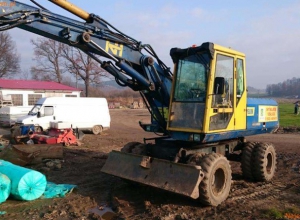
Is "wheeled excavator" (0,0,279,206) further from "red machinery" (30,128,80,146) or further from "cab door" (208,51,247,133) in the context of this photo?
"red machinery" (30,128,80,146)

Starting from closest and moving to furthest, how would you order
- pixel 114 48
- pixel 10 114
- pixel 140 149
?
pixel 114 48 < pixel 140 149 < pixel 10 114

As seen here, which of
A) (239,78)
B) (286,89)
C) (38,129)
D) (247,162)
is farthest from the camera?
(286,89)

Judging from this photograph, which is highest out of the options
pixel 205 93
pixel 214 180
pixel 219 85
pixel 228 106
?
pixel 219 85

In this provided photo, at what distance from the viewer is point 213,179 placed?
6.54m

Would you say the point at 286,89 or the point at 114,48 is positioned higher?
the point at 286,89

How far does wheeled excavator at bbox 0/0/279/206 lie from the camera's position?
6.12m

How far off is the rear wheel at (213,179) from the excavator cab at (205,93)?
0.44 metres

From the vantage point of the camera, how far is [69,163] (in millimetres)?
10578

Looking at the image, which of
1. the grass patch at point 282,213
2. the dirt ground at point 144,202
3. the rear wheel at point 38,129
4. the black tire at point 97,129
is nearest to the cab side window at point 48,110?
the rear wheel at point 38,129

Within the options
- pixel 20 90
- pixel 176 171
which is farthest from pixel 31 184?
pixel 20 90

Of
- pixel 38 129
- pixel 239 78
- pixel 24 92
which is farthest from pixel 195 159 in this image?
pixel 24 92

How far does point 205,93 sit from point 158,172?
1.89m

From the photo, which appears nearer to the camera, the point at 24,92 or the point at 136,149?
the point at 136,149

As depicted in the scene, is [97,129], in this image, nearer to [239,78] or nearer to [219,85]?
[239,78]
